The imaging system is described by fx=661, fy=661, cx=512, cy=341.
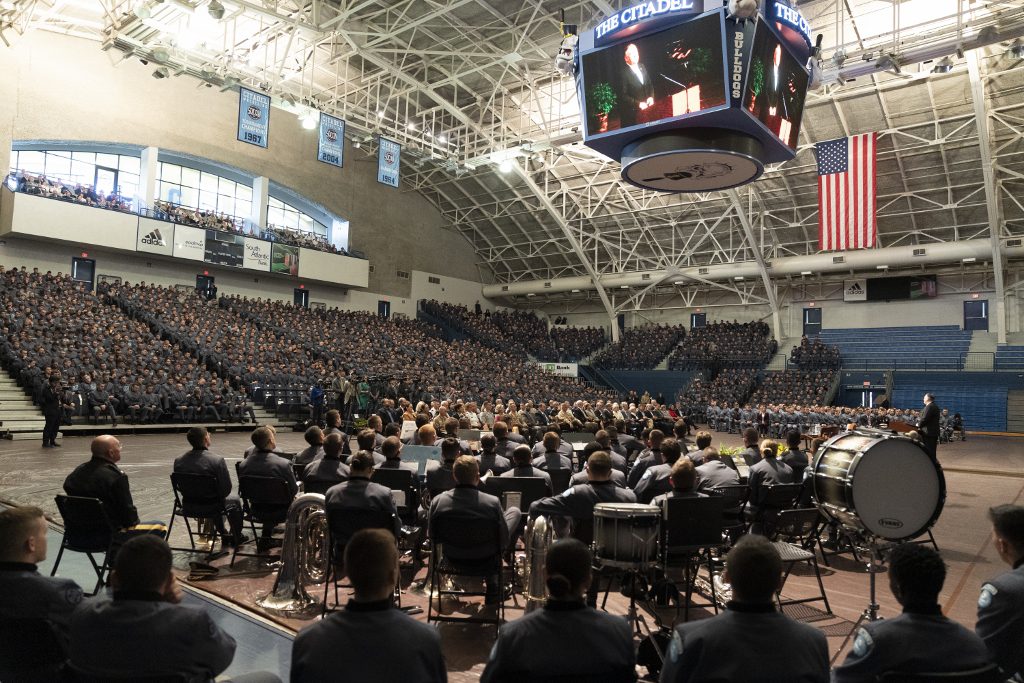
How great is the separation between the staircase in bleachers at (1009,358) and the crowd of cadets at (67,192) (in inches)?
1351

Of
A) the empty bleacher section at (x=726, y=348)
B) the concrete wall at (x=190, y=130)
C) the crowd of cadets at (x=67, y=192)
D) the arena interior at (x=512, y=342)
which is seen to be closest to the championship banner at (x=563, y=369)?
the arena interior at (x=512, y=342)

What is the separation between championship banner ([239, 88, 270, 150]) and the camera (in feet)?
61.2

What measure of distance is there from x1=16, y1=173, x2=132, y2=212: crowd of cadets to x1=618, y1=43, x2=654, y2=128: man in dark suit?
2177 centimetres

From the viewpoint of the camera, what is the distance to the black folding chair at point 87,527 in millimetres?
4590

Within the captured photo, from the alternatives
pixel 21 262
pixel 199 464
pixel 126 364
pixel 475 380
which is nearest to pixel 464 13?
pixel 475 380

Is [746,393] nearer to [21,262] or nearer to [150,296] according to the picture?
[150,296]

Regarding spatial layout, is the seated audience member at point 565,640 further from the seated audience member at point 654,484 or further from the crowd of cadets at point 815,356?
the crowd of cadets at point 815,356

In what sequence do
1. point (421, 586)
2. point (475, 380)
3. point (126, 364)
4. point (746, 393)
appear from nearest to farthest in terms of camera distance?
point (421, 586) → point (126, 364) → point (475, 380) → point (746, 393)

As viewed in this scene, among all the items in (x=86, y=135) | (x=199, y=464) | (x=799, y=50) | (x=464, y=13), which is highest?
(x=464, y=13)

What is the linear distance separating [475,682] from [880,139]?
26.9m

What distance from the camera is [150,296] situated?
23.8m

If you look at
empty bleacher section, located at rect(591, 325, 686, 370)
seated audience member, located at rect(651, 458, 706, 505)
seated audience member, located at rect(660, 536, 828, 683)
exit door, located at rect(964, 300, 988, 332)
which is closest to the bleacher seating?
exit door, located at rect(964, 300, 988, 332)

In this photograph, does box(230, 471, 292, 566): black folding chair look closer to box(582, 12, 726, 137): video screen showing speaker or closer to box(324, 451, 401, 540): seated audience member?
box(324, 451, 401, 540): seated audience member

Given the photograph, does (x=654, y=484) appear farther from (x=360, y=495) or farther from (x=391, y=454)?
(x=360, y=495)
